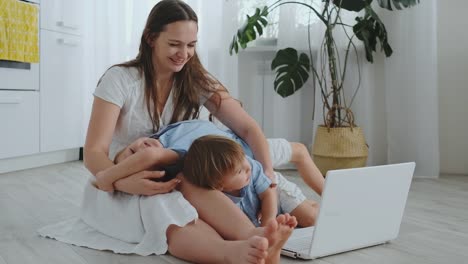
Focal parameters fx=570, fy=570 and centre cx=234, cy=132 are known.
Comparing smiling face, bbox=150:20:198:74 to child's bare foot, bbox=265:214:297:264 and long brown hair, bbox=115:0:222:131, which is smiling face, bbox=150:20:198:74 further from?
child's bare foot, bbox=265:214:297:264

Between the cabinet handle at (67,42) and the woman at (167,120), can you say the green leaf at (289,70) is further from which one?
the woman at (167,120)

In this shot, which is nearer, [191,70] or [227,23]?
[191,70]

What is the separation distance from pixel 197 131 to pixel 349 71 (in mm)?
1697

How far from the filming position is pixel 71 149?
10.8 ft

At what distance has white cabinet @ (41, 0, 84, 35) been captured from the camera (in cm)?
295

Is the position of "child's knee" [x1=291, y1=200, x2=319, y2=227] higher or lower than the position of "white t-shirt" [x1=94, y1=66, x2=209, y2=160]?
lower

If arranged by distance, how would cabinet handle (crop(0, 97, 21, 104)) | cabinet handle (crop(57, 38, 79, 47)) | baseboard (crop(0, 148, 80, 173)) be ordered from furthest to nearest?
cabinet handle (crop(57, 38, 79, 47)) → baseboard (crop(0, 148, 80, 173)) → cabinet handle (crop(0, 97, 21, 104))

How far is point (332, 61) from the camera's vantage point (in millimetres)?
2820

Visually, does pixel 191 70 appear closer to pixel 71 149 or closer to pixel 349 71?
pixel 349 71

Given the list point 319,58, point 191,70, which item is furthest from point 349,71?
point 191,70

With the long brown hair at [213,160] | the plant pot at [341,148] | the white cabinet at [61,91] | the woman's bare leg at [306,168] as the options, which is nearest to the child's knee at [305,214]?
the woman's bare leg at [306,168]

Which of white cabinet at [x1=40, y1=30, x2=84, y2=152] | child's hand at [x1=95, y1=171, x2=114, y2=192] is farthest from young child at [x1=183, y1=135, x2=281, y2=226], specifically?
white cabinet at [x1=40, y1=30, x2=84, y2=152]

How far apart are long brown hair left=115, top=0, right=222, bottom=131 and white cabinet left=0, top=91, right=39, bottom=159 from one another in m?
1.31

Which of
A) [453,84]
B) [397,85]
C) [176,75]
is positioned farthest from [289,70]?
[176,75]
